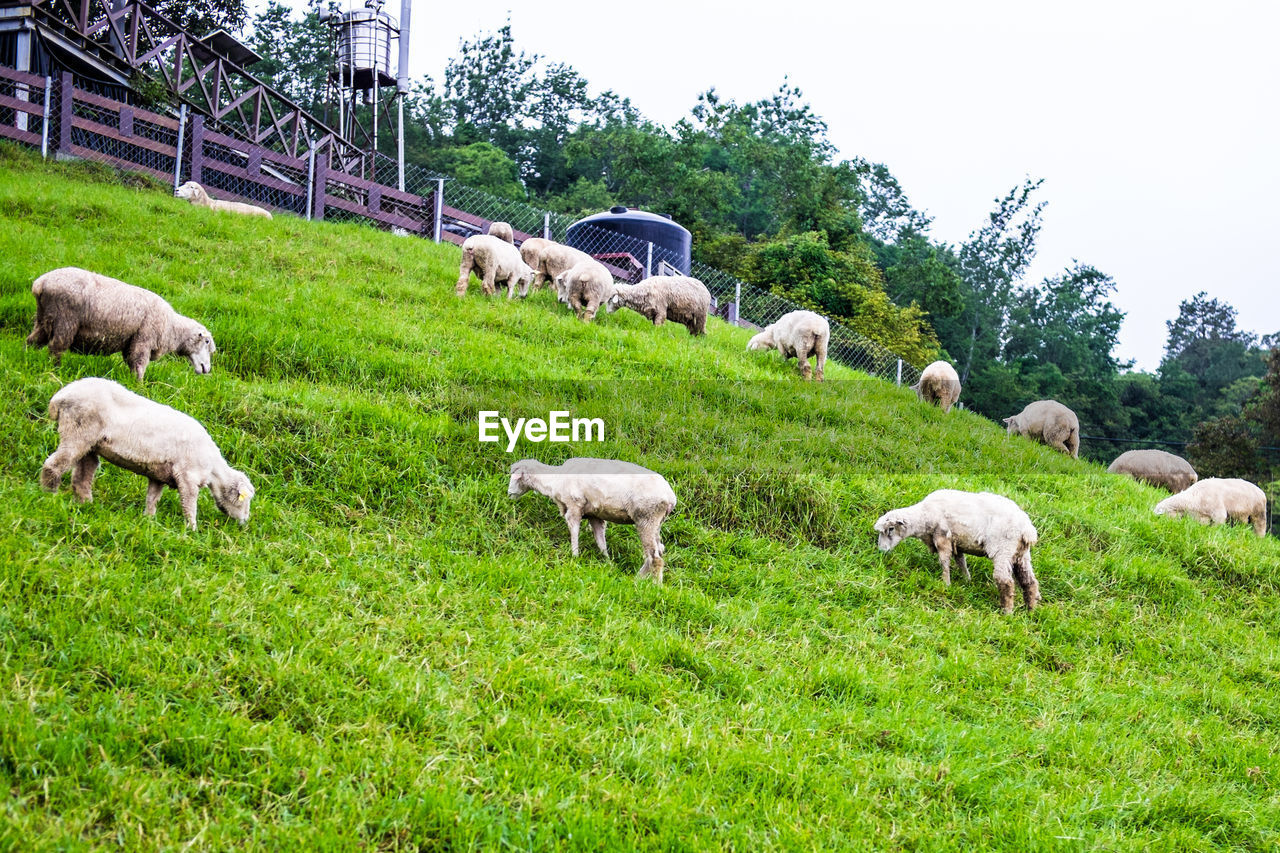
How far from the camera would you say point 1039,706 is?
613 centimetres

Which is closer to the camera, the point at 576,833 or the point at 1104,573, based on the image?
the point at 576,833

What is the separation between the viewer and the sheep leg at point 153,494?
19.1 feet

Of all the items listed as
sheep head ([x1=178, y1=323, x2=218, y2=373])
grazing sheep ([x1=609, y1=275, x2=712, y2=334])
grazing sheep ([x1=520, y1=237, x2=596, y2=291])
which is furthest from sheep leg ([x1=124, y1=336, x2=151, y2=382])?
grazing sheep ([x1=609, y1=275, x2=712, y2=334])

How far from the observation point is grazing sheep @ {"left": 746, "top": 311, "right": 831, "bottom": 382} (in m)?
13.3

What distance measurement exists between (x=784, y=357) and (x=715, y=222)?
30460mm

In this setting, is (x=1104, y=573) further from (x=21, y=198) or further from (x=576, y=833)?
(x=21, y=198)

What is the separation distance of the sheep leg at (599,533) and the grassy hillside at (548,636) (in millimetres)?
129

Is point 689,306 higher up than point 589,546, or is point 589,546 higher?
point 689,306

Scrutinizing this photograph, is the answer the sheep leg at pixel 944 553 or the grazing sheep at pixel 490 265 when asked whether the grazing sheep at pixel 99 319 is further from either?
the sheep leg at pixel 944 553

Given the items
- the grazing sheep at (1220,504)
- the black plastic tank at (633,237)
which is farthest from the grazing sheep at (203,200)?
the grazing sheep at (1220,504)

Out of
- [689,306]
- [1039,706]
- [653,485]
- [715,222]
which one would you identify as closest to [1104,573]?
[1039,706]

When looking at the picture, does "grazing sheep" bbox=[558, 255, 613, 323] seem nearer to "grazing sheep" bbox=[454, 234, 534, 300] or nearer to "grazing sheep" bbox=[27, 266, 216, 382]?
"grazing sheep" bbox=[454, 234, 534, 300]

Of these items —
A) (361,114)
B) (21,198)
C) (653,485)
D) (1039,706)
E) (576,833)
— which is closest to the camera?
(576,833)

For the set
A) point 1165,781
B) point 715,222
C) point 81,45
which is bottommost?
point 1165,781
